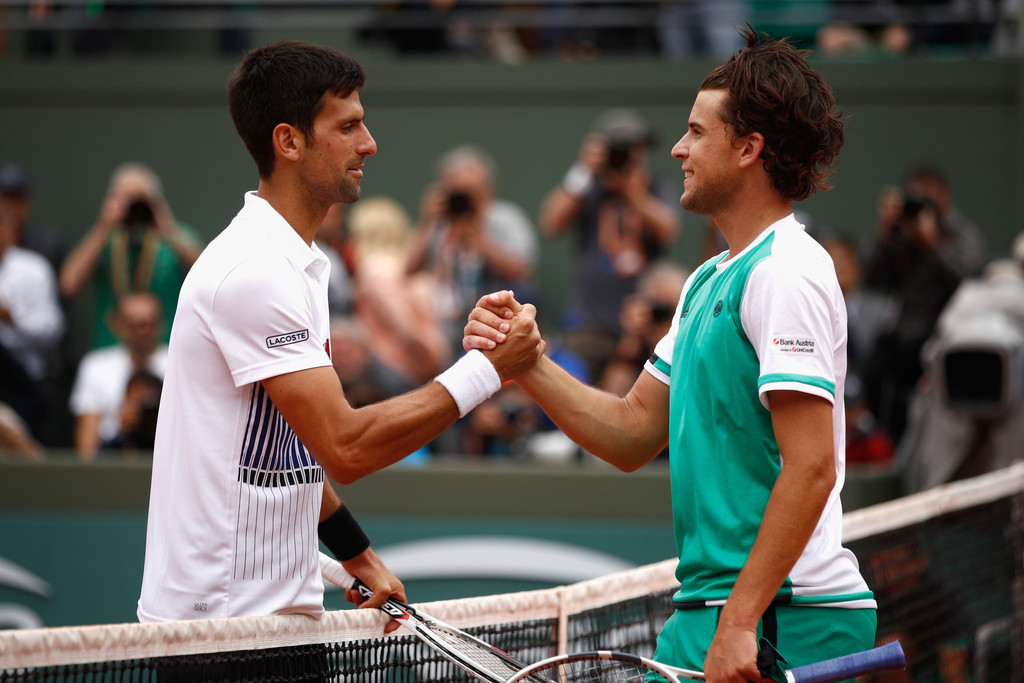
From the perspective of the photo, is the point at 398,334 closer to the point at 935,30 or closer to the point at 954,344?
the point at 954,344

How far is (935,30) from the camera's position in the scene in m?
9.68

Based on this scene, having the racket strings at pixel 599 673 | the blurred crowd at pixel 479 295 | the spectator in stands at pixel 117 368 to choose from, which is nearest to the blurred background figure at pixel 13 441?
the blurred crowd at pixel 479 295

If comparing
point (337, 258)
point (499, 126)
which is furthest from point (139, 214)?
point (499, 126)

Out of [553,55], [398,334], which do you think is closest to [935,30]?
[553,55]

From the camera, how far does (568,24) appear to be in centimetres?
988

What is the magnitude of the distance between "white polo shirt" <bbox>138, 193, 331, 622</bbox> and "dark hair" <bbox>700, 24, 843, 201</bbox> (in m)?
1.05

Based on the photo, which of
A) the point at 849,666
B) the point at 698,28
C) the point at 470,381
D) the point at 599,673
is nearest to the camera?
the point at 849,666

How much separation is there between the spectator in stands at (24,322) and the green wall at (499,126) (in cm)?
113

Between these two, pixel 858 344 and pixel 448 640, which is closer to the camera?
pixel 448 640

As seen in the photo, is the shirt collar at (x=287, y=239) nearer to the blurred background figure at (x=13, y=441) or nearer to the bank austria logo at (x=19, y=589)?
the bank austria logo at (x=19, y=589)

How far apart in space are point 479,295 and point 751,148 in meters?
5.14

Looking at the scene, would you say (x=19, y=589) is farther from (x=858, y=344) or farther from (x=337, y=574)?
(x=858, y=344)

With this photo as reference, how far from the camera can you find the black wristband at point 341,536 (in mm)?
2912

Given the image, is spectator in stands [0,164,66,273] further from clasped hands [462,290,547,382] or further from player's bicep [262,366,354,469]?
player's bicep [262,366,354,469]
